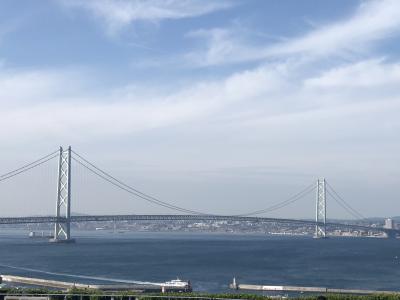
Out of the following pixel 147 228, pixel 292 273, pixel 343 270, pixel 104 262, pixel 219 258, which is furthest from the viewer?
pixel 147 228

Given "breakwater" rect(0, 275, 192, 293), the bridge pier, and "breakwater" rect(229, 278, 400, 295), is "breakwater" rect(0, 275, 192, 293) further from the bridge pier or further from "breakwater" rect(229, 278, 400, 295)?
the bridge pier

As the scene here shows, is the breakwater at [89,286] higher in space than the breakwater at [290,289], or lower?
higher

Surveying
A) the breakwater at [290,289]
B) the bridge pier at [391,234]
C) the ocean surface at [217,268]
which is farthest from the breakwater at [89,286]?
the bridge pier at [391,234]

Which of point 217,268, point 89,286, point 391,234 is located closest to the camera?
point 89,286

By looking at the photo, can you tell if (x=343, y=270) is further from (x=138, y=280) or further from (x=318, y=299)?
(x=318, y=299)

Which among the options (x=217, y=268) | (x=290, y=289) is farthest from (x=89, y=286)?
(x=217, y=268)

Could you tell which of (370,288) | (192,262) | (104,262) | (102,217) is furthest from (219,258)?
(370,288)

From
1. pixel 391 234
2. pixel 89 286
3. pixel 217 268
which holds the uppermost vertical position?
pixel 89 286

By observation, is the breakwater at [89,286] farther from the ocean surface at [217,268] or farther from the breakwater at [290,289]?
the breakwater at [290,289]

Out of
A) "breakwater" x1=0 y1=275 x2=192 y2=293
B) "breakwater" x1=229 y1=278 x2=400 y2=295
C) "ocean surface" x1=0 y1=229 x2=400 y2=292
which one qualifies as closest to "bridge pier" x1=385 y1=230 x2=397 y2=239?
"ocean surface" x1=0 y1=229 x2=400 y2=292

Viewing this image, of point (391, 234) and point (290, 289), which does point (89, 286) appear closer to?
point (290, 289)

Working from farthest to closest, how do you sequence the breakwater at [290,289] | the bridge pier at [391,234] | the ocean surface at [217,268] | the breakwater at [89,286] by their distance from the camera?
the bridge pier at [391,234]
the ocean surface at [217,268]
the breakwater at [290,289]
the breakwater at [89,286]
